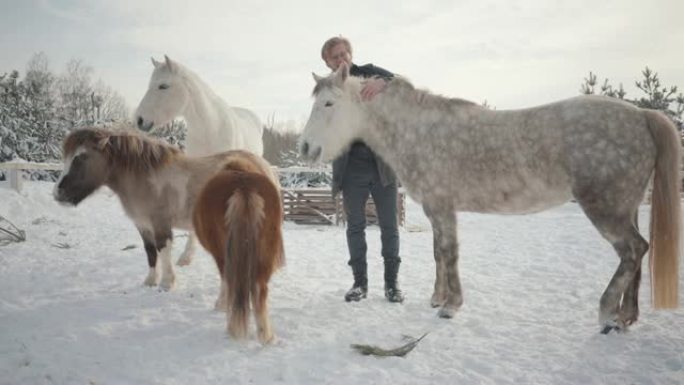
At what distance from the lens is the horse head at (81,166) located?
416 centimetres

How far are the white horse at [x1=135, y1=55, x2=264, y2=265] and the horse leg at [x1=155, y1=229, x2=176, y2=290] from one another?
130 cm

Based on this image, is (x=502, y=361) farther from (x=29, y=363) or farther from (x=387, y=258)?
(x=29, y=363)

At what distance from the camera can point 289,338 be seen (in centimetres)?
309

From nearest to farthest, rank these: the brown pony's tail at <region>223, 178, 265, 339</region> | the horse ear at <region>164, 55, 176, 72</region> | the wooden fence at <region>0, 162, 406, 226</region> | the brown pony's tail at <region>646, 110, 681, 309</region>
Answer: the brown pony's tail at <region>223, 178, 265, 339</region>, the brown pony's tail at <region>646, 110, 681, 309</region>, the horse ear at <region>164, 55, 176, 72</region>, the wooden fence at <region>0, 162, 406, 226</region>

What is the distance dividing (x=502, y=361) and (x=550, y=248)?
17.4ft

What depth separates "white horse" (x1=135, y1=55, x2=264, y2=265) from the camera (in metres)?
5.25

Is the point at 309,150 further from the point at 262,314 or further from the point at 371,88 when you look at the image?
the point at 262,314

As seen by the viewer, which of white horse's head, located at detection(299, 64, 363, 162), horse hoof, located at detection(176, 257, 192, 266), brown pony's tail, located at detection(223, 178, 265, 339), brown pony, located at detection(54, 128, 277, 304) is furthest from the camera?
horse hoof, located at detection(176, 257, 192, 266)

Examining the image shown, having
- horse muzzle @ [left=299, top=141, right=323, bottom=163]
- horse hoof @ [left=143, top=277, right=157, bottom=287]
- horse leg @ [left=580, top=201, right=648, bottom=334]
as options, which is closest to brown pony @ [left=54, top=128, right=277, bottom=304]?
horse hoof @ [left=143, top=277, right=157, bottom=287]

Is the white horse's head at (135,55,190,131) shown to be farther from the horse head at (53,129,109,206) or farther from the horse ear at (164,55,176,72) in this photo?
the horse head at (53,129,109,206)

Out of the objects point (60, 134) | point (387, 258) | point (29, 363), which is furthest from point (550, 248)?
point (60, 134)

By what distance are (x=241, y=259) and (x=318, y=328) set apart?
96 centimetres

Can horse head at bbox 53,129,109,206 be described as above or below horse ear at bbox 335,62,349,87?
below

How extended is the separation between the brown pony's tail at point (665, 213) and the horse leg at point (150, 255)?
14.8ft
